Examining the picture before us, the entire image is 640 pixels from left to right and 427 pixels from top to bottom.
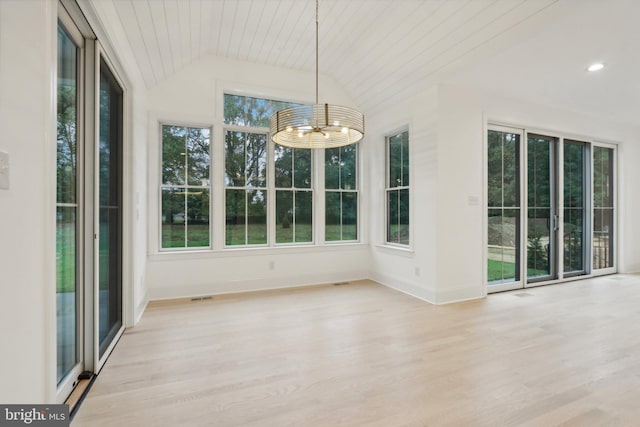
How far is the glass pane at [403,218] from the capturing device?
183 inches

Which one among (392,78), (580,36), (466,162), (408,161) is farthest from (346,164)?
(580,36)

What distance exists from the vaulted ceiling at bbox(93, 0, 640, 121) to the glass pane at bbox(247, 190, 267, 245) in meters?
1.98

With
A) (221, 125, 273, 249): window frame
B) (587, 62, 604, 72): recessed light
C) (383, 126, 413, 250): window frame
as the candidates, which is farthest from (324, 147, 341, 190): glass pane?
(587, 62, 604, 72): recessed light

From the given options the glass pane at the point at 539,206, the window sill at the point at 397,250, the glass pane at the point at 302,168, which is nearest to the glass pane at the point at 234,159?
the glass pane at the point at 302,168

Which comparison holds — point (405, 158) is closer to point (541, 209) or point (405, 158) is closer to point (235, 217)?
point (541, 209)

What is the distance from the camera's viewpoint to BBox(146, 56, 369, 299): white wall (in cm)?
413

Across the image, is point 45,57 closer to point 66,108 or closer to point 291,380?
Result: point 66,108

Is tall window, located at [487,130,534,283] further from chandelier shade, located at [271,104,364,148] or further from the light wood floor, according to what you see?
chandelier shade, located at [271,104,364,148]

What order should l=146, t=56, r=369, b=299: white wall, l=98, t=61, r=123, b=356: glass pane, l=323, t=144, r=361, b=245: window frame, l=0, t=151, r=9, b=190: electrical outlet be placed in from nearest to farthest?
1. l=0, t=151, r=9, b=190: electrical outlet
2. l=98, t=61, r=123, b=356: glass pane
3. l=146, t=56, r=369, b=299: white wall
4. l=323, t=144, r=361, b=245: window frame

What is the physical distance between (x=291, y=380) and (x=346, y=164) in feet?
12.5

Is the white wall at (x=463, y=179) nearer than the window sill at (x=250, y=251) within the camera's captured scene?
Yes

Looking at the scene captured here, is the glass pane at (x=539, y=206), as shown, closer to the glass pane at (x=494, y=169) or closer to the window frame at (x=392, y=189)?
the glass pane at (x=494, y=169)

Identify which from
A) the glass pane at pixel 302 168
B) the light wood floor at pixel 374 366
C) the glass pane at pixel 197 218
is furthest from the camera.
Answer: the glass pane at pixel 302 168

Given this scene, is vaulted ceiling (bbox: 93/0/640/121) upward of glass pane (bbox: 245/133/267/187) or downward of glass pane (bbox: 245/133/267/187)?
upward
